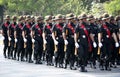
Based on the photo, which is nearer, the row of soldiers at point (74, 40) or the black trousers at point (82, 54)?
the black trousers at point (82, 54)

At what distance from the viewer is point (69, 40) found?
17.0 m

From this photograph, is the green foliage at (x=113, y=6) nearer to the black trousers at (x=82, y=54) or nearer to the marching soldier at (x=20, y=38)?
the marching soldier at (x=20, y=38)

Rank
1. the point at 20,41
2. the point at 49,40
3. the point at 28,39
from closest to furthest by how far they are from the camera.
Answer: the point at 49,40 → the point at 28,39 → the point at 20,41

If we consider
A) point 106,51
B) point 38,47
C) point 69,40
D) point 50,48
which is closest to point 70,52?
point 69,40

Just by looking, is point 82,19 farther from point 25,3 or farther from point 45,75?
point 25,3

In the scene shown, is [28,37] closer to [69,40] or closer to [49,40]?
[49,40]

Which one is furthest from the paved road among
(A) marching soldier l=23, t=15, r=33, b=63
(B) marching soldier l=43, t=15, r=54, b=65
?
(A) marching soldier l=23, t=15, r=33, b=63

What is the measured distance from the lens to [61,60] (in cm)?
1781

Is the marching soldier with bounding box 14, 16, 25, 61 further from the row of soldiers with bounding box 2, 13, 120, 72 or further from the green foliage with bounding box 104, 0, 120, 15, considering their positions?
the green foliage with bounding box 104, 0, 120, 15

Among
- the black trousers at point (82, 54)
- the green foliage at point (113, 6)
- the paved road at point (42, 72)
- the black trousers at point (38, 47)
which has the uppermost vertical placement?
the green foliage at point (113, 6)

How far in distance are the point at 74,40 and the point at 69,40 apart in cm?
18

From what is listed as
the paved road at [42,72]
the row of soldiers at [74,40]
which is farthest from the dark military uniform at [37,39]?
the paved road at [42,72]

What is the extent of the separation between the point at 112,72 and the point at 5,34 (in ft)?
20.8

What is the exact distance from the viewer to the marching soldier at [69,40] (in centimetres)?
1688
